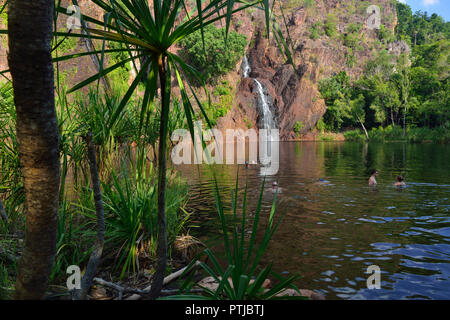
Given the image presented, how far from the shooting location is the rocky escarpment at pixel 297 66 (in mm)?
44500

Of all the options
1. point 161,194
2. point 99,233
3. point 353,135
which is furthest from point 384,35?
point 99,233

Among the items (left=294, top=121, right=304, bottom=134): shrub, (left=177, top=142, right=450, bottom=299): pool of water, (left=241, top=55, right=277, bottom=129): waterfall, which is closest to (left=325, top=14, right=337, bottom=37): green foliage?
(left=294, top=121, right=304, bottom=134): shrub

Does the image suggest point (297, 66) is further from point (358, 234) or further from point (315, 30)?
point (358, 234)

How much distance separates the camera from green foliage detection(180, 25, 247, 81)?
39000 mm

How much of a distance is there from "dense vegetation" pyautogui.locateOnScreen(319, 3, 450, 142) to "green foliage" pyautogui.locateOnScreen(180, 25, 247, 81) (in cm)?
1845

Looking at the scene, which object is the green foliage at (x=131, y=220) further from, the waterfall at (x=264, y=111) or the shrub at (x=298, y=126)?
the shrub at (x=298, y=126)

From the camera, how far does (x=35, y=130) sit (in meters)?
1.87

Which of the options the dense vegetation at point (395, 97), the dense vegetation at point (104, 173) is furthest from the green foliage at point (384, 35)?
the dense vegetation at point (104, 173)

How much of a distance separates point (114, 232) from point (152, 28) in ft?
9.01

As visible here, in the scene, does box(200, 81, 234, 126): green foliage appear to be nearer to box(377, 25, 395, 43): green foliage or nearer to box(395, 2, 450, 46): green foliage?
box(377, 25, 395, 43): green foliage

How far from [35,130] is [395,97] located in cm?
5658

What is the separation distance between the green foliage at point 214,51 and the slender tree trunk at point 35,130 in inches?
1491

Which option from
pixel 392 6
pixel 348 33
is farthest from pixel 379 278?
pixel 392 6
